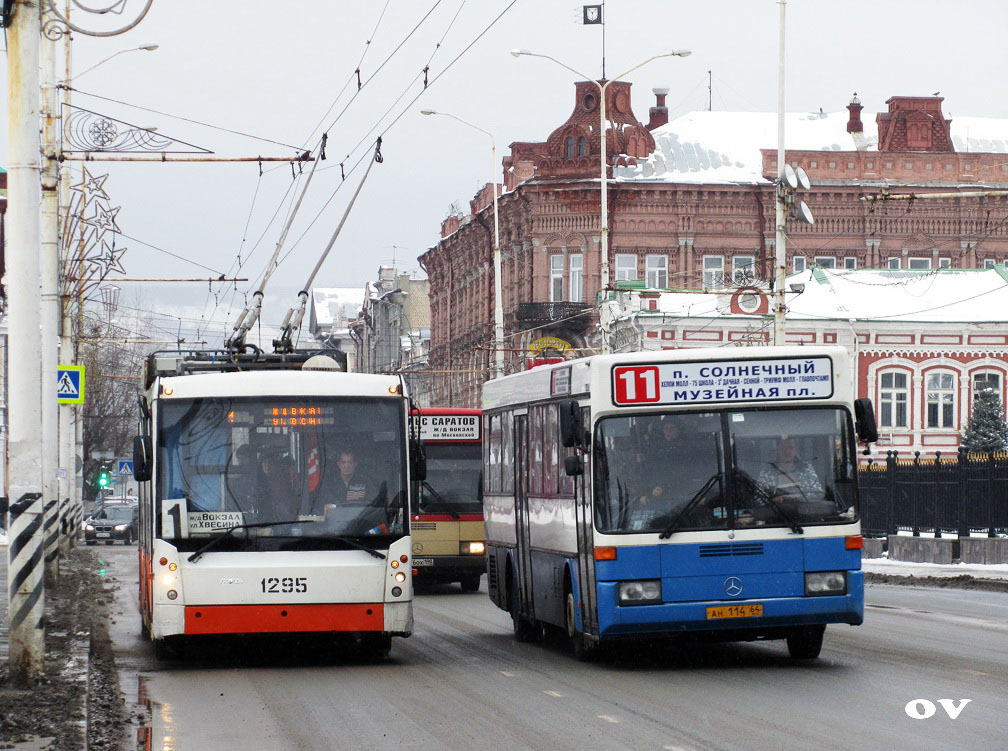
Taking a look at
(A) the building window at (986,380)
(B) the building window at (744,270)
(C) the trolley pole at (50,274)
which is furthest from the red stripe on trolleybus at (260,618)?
(A) the building window at (986,380)

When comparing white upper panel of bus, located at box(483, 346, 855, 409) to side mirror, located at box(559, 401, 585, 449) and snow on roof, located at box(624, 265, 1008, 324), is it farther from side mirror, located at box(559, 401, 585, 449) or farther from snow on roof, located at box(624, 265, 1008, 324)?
snow on roof, located at box(624, 265, 1008, 324)

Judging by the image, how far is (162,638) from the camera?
1469 centimetres

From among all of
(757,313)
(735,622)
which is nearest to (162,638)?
(735,622)

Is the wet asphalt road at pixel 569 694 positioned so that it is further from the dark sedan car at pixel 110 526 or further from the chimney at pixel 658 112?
the chimney at pixel 658 112

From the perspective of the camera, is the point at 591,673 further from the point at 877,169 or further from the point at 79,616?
the point at 877,169

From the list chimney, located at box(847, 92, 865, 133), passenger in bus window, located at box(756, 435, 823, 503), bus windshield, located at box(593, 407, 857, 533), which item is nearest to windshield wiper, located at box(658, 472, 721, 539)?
bus windshield, located at box(593, 407, 857, 533)

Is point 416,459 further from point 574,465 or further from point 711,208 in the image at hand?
point 711,208

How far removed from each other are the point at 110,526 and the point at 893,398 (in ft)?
84.8

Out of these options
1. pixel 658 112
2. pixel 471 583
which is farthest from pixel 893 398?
pixel 471 583

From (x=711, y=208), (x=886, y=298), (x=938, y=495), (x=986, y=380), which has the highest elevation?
(x=711, y=208)

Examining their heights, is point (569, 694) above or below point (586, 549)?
below

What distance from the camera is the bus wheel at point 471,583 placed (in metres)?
27.3

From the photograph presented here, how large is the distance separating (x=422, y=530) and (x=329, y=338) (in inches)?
3939

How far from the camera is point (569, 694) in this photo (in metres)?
12.4
